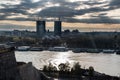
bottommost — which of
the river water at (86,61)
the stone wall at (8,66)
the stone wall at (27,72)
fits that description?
the river water at (86,61)

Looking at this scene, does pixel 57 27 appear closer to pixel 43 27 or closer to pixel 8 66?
pixel 43 27

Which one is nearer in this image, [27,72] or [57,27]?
[27,72]

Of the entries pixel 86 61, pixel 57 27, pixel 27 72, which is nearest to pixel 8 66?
pixel 27 72

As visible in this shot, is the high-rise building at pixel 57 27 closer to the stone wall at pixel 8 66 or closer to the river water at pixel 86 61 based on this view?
the river water at pixel 86 61

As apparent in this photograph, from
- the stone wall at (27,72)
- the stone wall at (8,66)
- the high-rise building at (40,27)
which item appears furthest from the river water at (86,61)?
the high-rise building at (40,27)

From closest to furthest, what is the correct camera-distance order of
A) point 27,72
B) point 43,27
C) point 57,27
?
point 27,72, point 57,27, point 43,27

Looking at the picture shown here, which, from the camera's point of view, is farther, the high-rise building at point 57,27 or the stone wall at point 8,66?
the high-rise building at point 57,27

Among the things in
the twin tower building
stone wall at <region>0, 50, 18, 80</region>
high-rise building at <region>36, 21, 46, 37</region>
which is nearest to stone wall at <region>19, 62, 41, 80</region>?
stone wall at <region>0, 50, 18, 80</region>

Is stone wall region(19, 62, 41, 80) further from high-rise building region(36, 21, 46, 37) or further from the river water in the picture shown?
high-rise building region(36, 21, 46, 37)

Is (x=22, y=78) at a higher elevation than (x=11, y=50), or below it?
below

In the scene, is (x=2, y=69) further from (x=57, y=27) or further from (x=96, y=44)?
(x=57, y=27)

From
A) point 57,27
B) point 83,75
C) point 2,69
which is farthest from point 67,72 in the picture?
point 57,27
